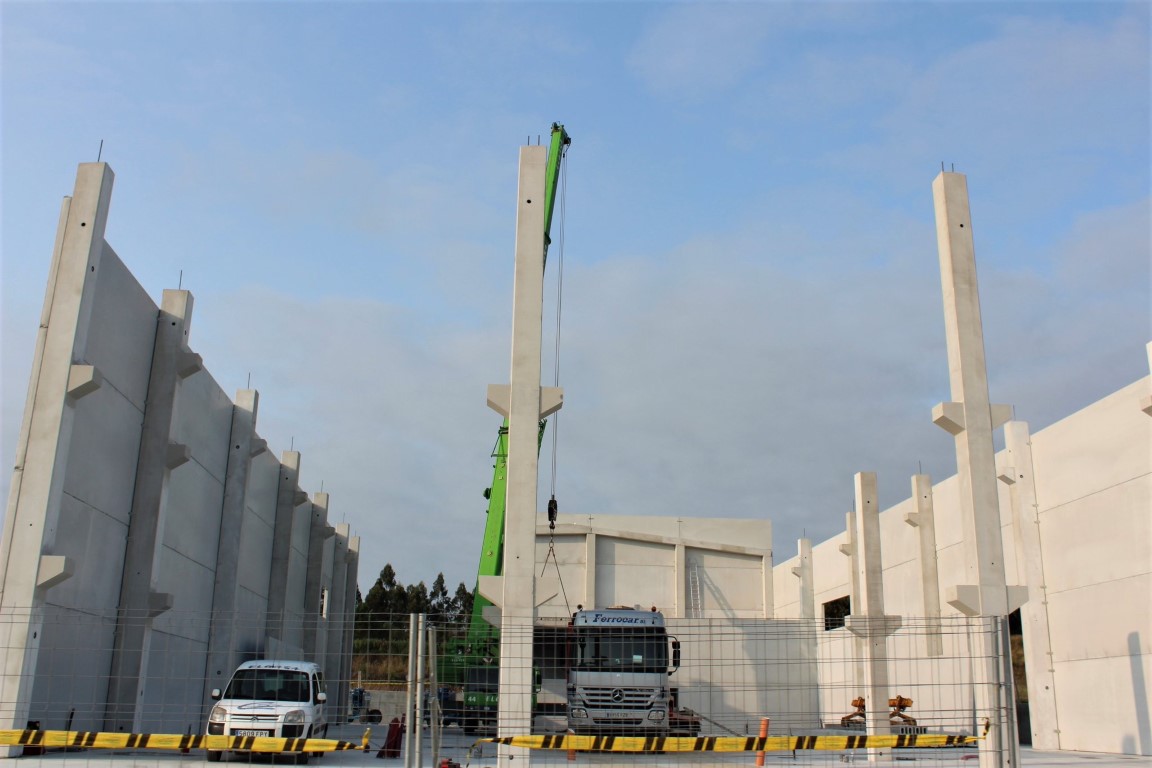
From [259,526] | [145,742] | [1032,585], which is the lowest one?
[145,742]

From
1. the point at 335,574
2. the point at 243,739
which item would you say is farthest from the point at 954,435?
the point at 335,574

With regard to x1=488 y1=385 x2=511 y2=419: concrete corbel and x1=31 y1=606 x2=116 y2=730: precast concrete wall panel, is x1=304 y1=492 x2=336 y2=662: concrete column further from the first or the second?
x1=488 y1=385 x2=511 y2=419: concrete corbel

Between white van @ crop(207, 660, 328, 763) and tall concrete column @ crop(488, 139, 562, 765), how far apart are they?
18.8 feet

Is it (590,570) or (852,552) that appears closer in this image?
(852,552)

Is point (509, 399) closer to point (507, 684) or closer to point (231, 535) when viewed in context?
point (507, 684)

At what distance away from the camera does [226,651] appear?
25969 mm

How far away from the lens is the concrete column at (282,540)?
31578mm

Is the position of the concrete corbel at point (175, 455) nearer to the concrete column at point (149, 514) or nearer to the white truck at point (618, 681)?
the concrete column at point (149, 514)

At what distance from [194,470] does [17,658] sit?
10170mm

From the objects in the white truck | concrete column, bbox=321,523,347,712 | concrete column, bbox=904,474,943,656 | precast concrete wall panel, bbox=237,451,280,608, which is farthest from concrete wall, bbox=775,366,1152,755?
concrete column, bbox=321,523,347,712

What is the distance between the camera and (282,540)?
106 feet

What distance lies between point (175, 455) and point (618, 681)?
10631 millimetres

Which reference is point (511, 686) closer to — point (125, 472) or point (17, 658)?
point (17, 658)

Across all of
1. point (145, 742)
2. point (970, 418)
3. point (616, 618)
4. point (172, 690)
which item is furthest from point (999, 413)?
point (172, 690)
